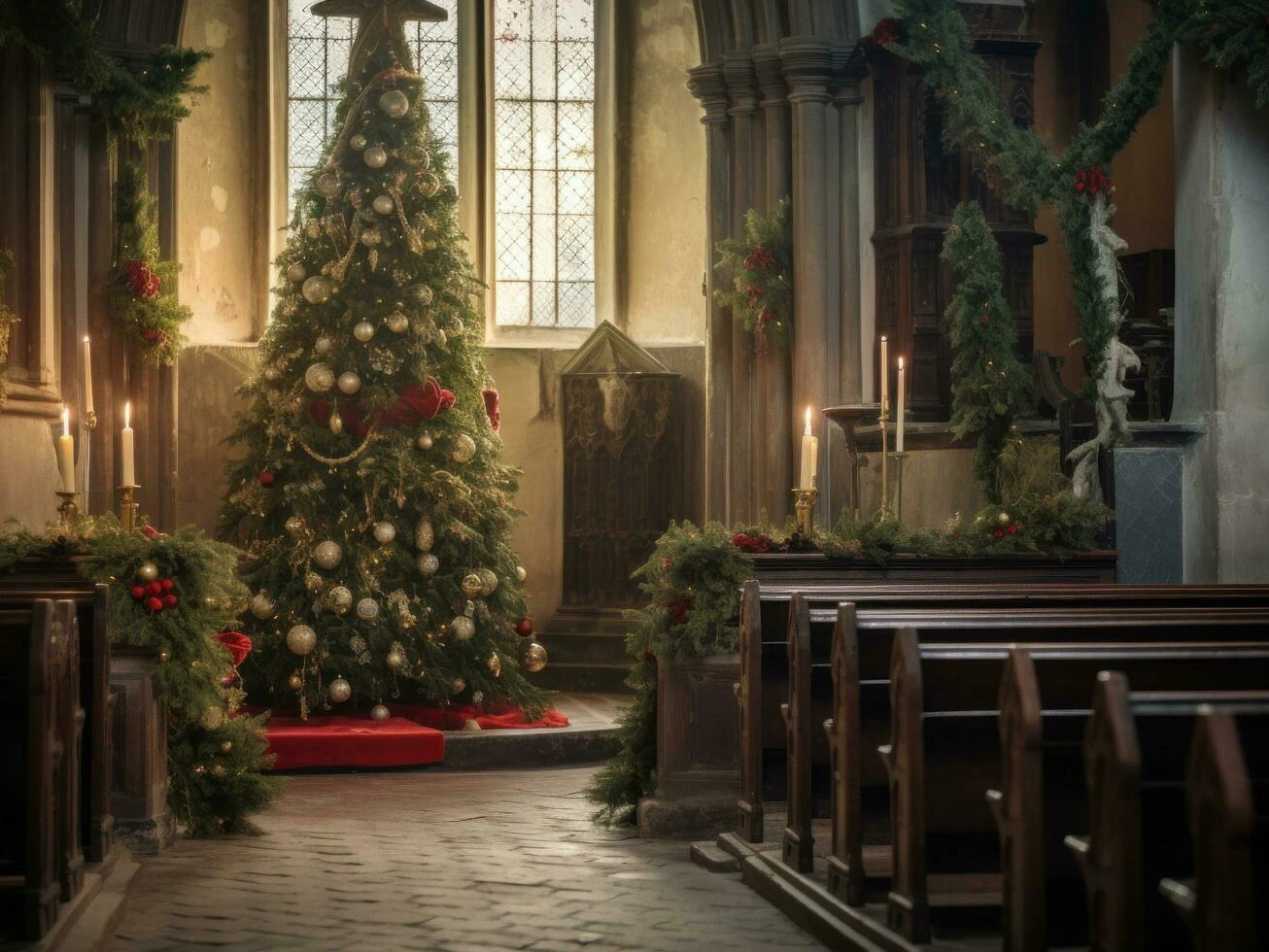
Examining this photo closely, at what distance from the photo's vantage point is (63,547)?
720 cm

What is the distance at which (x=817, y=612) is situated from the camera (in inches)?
223

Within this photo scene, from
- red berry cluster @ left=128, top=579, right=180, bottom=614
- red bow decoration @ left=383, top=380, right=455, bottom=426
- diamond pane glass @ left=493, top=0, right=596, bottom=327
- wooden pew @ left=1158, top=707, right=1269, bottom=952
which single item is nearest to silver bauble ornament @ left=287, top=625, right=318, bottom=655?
red bow decoration @ left=383, top=380, right=455, bottom=426

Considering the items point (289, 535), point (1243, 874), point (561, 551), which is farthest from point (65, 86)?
point (1243, 874)

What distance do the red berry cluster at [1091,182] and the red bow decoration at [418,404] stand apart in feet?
11.5

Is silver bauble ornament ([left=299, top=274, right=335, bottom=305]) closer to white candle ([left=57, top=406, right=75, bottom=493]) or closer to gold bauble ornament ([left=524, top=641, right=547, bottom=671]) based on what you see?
gold bauble ornament ([left=524, top=641, right=547, bottom=671])

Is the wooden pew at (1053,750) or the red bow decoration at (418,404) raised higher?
the red bow decoration at (418,404)

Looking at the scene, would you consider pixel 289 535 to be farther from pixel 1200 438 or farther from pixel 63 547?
pixel 1200 438

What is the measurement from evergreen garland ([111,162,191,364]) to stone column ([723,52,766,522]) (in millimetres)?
3784

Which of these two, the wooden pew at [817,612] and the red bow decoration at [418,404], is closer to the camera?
the wooden pew at [817,612]

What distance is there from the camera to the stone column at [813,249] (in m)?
12.1

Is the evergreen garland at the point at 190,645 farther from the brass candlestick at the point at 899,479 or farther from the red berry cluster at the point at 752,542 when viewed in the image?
the brass candlestick at the point at 899,479

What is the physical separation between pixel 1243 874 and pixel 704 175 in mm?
12005

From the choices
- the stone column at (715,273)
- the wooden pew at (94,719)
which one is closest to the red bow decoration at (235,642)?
the wooden pew at (94,719)

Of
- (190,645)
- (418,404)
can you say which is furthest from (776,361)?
(190,645)
